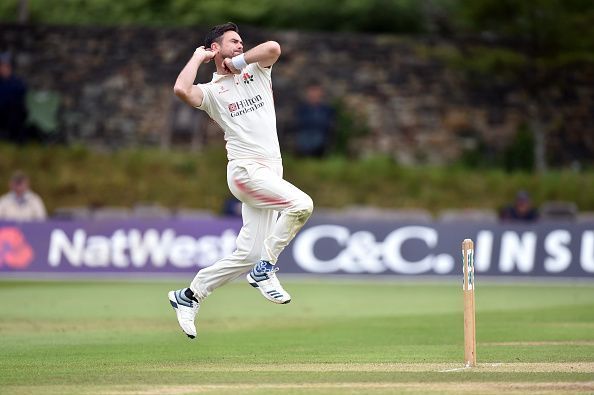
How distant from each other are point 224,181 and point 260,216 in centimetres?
1641

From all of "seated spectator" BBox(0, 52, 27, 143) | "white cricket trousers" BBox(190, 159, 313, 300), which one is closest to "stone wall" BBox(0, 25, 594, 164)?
"seated spectator" BBox(0, 52, 27, 143)

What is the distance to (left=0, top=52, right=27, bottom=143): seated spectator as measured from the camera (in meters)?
26.3

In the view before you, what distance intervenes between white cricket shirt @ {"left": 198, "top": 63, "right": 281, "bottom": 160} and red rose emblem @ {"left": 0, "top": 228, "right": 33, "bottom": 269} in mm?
10913

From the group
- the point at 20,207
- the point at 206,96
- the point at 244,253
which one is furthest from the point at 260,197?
the point at 20,207

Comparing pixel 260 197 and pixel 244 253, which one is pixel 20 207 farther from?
pixel 260 197

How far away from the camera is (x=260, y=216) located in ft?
34.5

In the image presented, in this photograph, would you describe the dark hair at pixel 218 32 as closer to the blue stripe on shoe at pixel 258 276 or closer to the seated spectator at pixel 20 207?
the blue stripe on shoe at pixel 258 276

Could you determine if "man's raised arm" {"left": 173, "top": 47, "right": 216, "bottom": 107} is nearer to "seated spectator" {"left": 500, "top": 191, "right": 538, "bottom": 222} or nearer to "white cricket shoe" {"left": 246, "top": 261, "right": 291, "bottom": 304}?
"white cricket shoe" {"left": 246, "top": 261, "right": 291, "bottom": 304}

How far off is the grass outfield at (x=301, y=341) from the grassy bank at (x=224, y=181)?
279 inches

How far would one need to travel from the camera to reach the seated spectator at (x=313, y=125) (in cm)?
2722

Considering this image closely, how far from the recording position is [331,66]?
96.9 ft

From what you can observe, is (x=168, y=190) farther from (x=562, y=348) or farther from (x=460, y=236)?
(x=562, y=348)

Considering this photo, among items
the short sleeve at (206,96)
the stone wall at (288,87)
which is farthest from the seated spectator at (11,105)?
the short sleeve at (206,96)

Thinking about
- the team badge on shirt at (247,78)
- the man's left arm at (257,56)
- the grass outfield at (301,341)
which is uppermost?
the man's left arm at (257,56)
